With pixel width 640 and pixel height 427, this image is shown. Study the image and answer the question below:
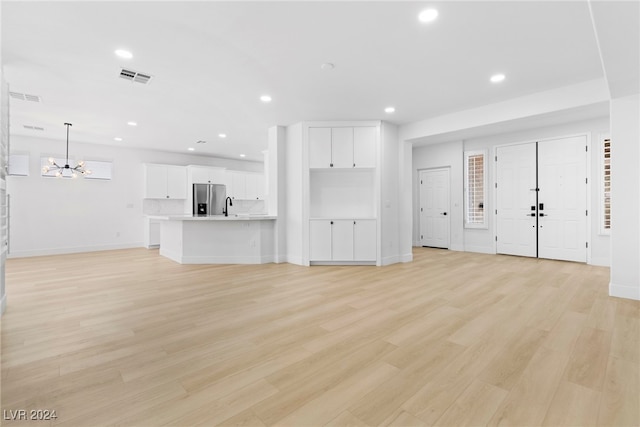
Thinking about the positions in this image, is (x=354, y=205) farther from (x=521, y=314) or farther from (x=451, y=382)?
(x=451, y=382)

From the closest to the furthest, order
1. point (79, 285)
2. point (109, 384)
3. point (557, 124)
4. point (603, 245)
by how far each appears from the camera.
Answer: point (109, 384) → point (79, 285) → point (603, 245) → point (557, 124)

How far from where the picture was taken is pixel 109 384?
1789 mm

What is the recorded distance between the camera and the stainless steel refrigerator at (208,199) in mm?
8594

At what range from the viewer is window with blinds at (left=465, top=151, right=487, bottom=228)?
6805 millimetres

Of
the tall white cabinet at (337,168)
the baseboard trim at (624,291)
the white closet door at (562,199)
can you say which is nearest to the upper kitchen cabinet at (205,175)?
the tall white cabinet at (337,168)

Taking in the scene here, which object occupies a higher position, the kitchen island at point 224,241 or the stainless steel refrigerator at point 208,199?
the stainless steel refrigerator at point 208,199

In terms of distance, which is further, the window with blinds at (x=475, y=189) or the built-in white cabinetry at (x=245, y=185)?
the built-in white cabinetry at (x=245, y=185)

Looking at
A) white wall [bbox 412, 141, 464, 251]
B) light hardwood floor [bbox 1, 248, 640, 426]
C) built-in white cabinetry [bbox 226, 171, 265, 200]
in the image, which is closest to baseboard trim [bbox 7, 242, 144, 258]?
built-in white cabinetry [bbox 226, 171, 265, 200]

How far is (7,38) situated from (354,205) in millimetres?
5151

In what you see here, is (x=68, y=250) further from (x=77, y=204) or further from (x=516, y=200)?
(x=516, y=200)

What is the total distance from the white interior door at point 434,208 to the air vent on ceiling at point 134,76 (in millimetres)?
6437

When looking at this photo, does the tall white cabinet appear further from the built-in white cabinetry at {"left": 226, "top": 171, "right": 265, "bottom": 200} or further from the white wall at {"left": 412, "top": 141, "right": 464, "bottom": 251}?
the built-in white cabinetry at {"left": 226, "top": 171, "right": 265, "bottom": 200}

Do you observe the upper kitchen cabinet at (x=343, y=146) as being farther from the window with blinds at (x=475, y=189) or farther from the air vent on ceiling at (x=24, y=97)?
the air vent on ceiling at (x=24, y=97)

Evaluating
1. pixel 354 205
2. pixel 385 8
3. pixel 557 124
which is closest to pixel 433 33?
pixel 385 8
